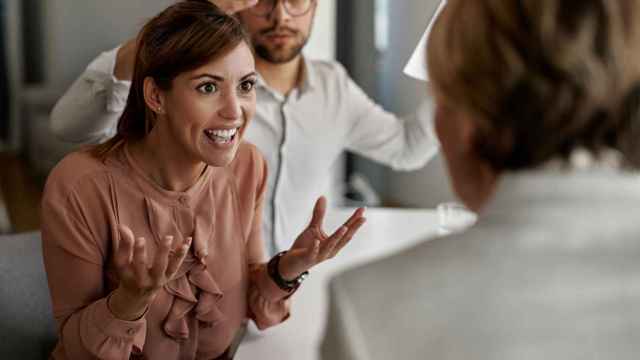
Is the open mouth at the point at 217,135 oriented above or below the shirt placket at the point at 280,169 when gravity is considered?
above

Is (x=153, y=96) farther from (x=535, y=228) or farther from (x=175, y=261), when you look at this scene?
(x=535, y=228)

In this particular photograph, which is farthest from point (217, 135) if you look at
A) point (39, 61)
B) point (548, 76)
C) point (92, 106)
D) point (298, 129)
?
point (39, 61)

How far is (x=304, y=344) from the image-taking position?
1.58 metres

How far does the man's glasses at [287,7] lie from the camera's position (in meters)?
1.92

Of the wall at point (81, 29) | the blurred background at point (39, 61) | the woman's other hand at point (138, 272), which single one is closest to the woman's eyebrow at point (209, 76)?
the woman's other hand at point (138, 272)

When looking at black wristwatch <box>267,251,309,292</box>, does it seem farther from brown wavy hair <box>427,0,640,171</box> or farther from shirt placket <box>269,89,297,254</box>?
brown wavy hair <box>427,0,640,171</box>

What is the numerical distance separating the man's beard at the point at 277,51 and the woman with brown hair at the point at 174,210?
0.45 meters

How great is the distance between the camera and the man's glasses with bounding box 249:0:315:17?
1.92 metres

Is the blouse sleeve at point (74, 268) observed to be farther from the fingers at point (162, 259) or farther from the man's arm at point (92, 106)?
the man's arm at point (92, 106)

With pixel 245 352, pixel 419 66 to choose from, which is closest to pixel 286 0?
pixel 419 66

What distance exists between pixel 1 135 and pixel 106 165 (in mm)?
2132

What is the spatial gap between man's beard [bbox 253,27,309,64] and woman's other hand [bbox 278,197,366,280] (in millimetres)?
557

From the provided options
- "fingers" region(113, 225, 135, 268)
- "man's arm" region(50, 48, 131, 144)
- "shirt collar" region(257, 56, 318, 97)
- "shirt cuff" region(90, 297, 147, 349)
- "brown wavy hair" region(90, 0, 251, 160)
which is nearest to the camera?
"fingers" region(113, 225, 135, 268)

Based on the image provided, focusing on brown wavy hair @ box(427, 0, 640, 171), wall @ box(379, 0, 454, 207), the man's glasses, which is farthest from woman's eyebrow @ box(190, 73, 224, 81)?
wall @ box(379, 0, 454, 207)
